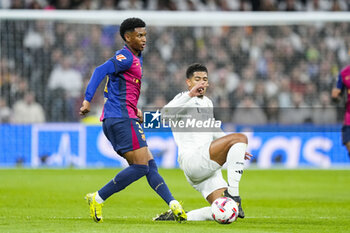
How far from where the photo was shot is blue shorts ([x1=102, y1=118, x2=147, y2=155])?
8055 mm

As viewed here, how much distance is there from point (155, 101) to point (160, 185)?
1156cm

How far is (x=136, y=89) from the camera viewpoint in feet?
27.4

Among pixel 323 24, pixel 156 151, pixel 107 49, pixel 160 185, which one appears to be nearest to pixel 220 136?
pixel 160 185

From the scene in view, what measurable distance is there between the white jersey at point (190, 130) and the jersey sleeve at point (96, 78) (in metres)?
0.77

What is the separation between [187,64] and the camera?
20.1 meters

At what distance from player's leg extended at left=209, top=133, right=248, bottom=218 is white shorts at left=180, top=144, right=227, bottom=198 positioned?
9cm

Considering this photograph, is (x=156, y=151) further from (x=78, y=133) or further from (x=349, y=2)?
(x=349, y=2)

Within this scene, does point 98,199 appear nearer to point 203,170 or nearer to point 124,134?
point 124,134

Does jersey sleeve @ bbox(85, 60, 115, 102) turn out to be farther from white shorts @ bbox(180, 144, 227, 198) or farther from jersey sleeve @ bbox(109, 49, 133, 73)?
white shorts @ bbox(180, 144, 227, 198)

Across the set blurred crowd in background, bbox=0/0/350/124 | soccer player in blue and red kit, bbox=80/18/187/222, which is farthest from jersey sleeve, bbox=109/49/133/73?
blurred crowd in background, bbox=0/0/350/124

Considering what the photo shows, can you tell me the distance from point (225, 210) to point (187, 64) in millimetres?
12752

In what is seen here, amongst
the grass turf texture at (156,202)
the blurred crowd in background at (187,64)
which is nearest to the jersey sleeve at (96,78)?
the grass turf texture at (156,202)

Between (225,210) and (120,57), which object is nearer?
(225,210)

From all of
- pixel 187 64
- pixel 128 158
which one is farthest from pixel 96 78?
pixel 187 64
